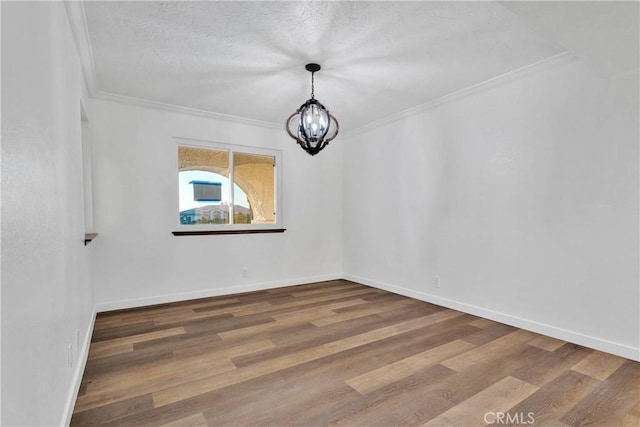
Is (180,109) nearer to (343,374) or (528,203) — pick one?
(343,374)

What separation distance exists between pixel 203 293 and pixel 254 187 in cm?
164

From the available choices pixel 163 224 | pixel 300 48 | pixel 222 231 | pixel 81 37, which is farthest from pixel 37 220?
pixel 222 231

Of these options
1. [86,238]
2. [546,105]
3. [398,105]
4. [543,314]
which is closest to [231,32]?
[86,238]

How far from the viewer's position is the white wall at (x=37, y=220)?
0.99 m

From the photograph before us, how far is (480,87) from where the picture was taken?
344 centimetres

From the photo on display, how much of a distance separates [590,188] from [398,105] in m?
2.20

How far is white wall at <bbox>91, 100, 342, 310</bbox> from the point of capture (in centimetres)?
374

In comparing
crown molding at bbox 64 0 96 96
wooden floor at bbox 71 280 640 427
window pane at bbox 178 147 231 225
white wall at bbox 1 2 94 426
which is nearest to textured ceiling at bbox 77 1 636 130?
crown molding at bbox 64 0 96 96

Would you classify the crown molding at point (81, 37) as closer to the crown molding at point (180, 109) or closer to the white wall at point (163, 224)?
the crown molding at point (180, 109)

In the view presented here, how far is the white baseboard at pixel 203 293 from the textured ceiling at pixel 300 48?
237cm

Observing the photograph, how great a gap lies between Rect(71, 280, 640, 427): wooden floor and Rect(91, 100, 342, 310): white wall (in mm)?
581

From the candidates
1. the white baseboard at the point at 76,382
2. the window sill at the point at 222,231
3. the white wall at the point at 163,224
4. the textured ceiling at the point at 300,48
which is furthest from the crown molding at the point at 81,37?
the white baseboard at the point at 76,382

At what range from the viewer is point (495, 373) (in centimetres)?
228

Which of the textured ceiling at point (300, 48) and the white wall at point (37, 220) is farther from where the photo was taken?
the textured ceiling at point (300, 48)
